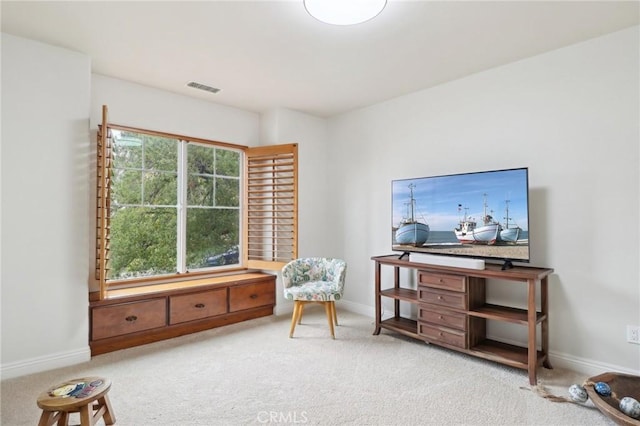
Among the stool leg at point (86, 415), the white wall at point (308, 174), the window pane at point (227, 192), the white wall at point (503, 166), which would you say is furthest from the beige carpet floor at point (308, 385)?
the window pane at point (227, 192)

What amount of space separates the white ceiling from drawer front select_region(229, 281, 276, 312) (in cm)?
226

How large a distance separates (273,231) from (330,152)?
1379 mm

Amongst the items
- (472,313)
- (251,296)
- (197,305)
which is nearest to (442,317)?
(472,313)

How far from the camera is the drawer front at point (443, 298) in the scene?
2867 millimetres

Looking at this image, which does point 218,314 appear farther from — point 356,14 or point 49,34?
point 356,14

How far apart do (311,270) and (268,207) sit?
107 cm

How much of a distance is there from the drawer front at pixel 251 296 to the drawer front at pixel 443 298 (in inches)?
73.4

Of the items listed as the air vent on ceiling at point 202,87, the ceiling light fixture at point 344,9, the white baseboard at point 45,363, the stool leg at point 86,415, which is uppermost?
the air vent on ceiling at point 202,87

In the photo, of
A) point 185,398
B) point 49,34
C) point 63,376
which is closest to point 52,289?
point 63,376

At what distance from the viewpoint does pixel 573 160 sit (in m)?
2.71

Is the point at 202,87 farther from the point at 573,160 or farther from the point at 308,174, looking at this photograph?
the point at 573,160

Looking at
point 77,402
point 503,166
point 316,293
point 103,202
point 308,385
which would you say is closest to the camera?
point 77,402

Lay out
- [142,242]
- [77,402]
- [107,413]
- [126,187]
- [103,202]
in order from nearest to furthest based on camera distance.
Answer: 1. [77,402]
2. [107,413]
3. [103,202]
4. [126,187]
5. [142,242]

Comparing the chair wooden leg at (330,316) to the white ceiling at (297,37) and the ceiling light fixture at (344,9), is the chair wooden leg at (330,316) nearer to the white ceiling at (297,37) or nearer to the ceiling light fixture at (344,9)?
the white ceiling at (297,37)
